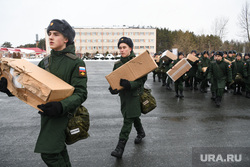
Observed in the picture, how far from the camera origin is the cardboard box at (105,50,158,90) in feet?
11.4

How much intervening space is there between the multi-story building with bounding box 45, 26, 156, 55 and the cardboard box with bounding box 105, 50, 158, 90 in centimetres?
8827

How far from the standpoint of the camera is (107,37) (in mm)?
92000

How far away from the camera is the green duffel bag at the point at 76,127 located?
2.28m

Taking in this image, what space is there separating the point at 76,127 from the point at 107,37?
92.5 meters

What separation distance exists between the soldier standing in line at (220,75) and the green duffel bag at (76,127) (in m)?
6.15

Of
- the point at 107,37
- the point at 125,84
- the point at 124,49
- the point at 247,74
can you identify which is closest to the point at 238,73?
the point at 247,74

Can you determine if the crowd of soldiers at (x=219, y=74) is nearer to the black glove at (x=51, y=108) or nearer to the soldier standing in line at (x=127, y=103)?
the soldier standing in line at (x=127, y=103)

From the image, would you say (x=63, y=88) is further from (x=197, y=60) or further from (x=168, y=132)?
(x=197, y=60)

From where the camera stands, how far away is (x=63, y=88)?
2.05 m

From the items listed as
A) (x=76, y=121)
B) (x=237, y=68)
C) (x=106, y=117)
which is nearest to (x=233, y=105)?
(x=237, y=68)

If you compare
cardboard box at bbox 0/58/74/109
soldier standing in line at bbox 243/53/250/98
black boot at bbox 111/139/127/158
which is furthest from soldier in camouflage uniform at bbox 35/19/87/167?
soldier standing in line at bbox 243/53/250/98

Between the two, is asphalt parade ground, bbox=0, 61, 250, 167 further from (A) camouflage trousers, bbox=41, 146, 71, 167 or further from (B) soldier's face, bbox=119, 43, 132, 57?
(B) soldier's face, bbox=119, 43, 132, 57

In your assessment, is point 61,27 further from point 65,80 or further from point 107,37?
point 107,37

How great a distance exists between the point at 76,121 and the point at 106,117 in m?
3.67
